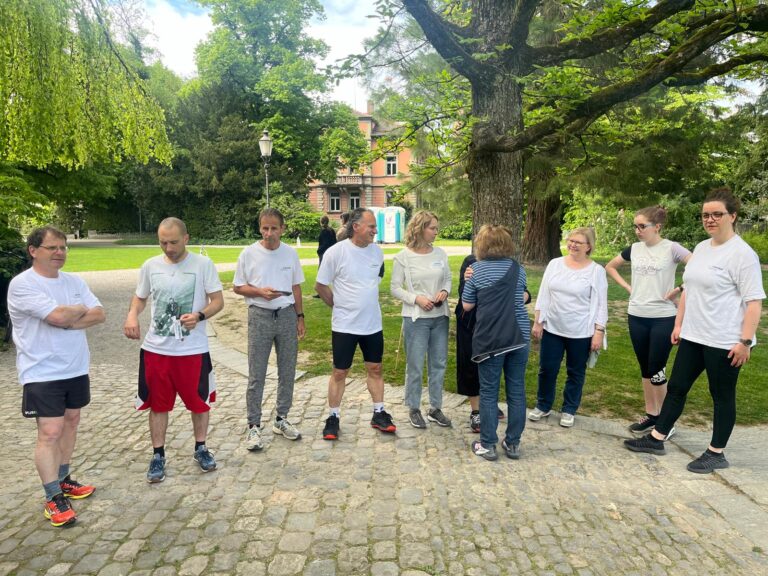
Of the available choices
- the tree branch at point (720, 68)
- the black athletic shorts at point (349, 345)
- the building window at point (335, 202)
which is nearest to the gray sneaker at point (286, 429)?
the black athletic shorts at point (349, 345)

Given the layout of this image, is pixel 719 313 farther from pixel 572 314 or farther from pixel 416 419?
pixel 416 419

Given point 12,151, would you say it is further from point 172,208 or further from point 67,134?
point 172,208

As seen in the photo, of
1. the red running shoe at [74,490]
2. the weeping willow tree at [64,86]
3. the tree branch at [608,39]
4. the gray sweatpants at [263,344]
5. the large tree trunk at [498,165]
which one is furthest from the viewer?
the large tree trunk at [498,165]

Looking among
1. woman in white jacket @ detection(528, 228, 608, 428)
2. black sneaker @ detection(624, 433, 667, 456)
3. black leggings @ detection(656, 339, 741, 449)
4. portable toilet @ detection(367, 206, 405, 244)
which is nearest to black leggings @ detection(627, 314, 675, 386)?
woman in white jacket @ detection(528, 228, 608, 428)

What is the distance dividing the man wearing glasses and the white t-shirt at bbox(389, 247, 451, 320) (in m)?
2.40

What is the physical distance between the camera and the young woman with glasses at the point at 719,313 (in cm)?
359

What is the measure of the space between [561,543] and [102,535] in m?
2.66

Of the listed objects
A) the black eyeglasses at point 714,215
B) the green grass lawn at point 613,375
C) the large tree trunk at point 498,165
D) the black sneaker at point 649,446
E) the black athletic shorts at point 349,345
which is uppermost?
the large tree trunk at point 498,165

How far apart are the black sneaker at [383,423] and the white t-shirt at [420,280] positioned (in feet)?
3.01

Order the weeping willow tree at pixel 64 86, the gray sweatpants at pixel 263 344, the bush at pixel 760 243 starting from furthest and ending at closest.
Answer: the bush at pixel 760 243 < the weeping willow tree at pixel 64 86 < the gray sweatpants at pixel 263 344

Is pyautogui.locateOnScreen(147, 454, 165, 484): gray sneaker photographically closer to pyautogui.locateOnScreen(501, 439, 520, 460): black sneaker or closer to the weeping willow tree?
pyautogui.locateOnScreen(501, 439, 520, 460): black sneaker

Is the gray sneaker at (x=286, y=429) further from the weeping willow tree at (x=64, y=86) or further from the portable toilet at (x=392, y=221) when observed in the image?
the portable toilet at (x=392, y=221)

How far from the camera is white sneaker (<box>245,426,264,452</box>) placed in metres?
4.15

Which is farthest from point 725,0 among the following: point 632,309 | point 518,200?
point 632,309
